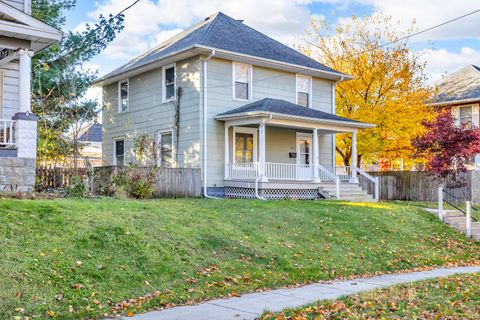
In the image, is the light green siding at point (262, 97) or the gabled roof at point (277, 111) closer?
the gabled roof at point (277, 111)

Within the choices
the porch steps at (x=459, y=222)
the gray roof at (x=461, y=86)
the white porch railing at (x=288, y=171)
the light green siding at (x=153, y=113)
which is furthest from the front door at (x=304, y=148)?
the gray roof at (x=461, y=86)

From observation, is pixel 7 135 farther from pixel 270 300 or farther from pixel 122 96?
pixel 122 96

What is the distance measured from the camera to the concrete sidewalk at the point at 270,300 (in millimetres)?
6863

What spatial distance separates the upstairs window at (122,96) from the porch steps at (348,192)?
9.80 m

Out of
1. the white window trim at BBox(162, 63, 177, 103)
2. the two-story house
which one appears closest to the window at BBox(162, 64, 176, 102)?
the white window trim at BBox(162, 63, 177, 103)

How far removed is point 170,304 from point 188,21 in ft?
68.0

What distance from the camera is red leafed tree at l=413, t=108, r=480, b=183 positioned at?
2086 centimetres

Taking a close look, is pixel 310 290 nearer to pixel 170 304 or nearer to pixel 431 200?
pixel 170 304

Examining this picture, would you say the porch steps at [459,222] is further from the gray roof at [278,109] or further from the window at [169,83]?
the window at [169,83]

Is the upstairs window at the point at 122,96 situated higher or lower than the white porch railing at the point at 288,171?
higher

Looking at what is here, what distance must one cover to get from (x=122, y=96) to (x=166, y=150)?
4534 millimetres

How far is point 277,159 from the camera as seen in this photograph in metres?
22.8

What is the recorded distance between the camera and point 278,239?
1159cm

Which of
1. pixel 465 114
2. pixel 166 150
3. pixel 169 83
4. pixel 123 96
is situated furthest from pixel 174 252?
pixel 465 114
